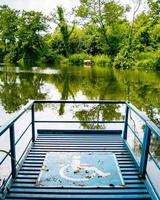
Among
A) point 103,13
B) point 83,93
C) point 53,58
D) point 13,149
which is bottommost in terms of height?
point 53,58

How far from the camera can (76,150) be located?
537cm

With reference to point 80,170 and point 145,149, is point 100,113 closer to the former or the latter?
point 80,170

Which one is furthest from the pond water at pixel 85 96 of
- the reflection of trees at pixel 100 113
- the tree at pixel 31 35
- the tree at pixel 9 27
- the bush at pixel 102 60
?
the tree at pixel 9 27

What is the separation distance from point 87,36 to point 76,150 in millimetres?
44433

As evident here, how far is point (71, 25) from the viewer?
171ft

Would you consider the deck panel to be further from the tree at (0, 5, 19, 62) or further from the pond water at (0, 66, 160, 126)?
the tree at (0, 5, 19, 62)

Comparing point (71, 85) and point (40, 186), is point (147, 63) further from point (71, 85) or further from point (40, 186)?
point (40, 186)

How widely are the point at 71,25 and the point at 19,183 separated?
1973 inches

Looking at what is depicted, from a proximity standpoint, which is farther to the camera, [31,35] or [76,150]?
[31,35]

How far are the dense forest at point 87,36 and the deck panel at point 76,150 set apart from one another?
2981 cm

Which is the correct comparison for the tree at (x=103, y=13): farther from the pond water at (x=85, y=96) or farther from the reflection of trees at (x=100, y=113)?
the reflection of trees at (x=100, y=113)

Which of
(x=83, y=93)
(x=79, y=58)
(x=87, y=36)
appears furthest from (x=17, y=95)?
(x=87, y=36)

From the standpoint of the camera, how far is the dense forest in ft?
128

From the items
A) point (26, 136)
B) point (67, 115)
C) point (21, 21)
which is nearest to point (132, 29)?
point (21, 21)
